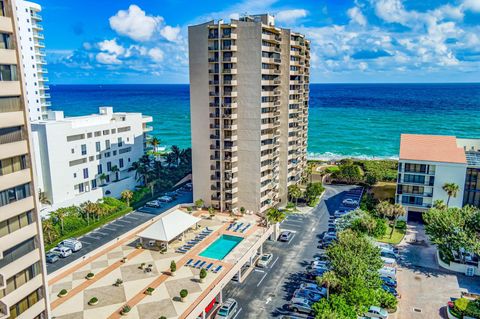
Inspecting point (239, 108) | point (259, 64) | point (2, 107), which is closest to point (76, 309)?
point (2, 107)

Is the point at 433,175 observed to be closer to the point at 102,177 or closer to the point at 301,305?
the point at 301,305

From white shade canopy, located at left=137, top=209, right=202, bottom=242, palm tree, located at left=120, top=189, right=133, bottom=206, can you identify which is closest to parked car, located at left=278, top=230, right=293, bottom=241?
white shade canopy, located at left=137, top=209, right=202, bottom=242

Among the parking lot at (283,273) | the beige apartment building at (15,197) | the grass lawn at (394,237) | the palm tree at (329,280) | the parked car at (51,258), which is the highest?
the beige apartment building at (15,197)

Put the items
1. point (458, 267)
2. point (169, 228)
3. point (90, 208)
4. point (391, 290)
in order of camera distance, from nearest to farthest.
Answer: point (391, 290), point (458, 267), point (169, 228), point (90, 208)

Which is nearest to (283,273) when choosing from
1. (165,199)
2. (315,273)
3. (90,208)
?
(315,273)

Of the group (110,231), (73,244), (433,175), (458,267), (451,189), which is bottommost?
(458,267)

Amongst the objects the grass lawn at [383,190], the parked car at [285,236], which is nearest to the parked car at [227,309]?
the parked car at [285,236]

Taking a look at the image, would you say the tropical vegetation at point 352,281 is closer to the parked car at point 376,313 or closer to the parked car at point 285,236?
the parked car at point 376,313
